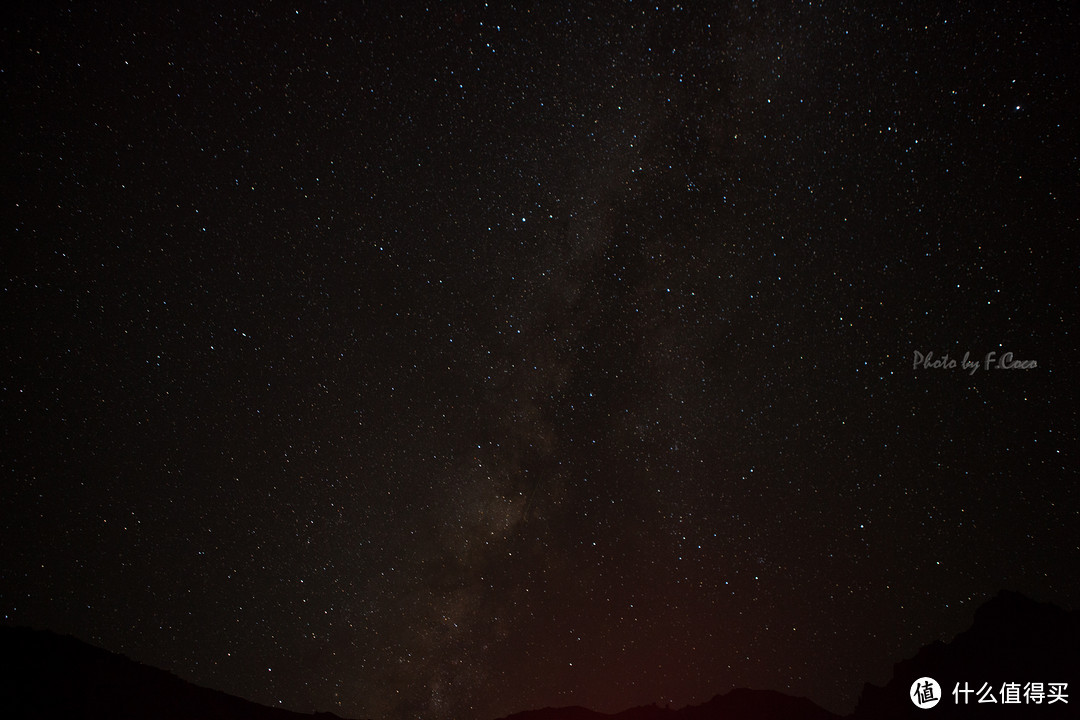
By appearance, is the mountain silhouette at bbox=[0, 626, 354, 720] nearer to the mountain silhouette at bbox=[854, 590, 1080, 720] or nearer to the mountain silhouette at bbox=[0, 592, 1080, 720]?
the mountain silhouette at bbox=[0, 592, 1080, 720]

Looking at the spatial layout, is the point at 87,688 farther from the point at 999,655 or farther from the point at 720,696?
the point at 999,655

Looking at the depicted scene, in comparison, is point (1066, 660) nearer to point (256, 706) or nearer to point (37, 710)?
point (256, 706)

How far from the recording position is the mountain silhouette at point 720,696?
1374 cm

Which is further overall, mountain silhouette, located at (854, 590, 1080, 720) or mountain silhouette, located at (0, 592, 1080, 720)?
mountain silhouette, located at (0, 592, 1080, 720)

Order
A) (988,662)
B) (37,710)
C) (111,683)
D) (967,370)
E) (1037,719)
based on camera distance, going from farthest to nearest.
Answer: (111,683)
(37,710)
(988,662)
(1037,719)
(967,370)

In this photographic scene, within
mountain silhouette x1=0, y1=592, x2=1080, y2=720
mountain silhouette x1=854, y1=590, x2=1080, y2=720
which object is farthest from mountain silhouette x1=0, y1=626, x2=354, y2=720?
mountain silhouette x1=854, y1=590, x2=1080, y2=720

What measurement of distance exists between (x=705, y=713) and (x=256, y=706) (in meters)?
19.1

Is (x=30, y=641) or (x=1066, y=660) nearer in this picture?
(x=1066, y=660)

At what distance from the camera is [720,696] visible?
841 inches

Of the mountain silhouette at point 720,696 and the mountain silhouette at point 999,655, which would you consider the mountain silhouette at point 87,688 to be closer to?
the mountain silhouette at point 720,696

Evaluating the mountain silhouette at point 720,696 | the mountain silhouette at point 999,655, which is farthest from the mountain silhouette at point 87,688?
the mountain silhouette at point 999,655

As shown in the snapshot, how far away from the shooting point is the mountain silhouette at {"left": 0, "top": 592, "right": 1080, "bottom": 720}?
541 inches

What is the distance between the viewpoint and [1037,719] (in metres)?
8.29

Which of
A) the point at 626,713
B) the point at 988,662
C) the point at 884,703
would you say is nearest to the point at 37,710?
the point at 626,713
